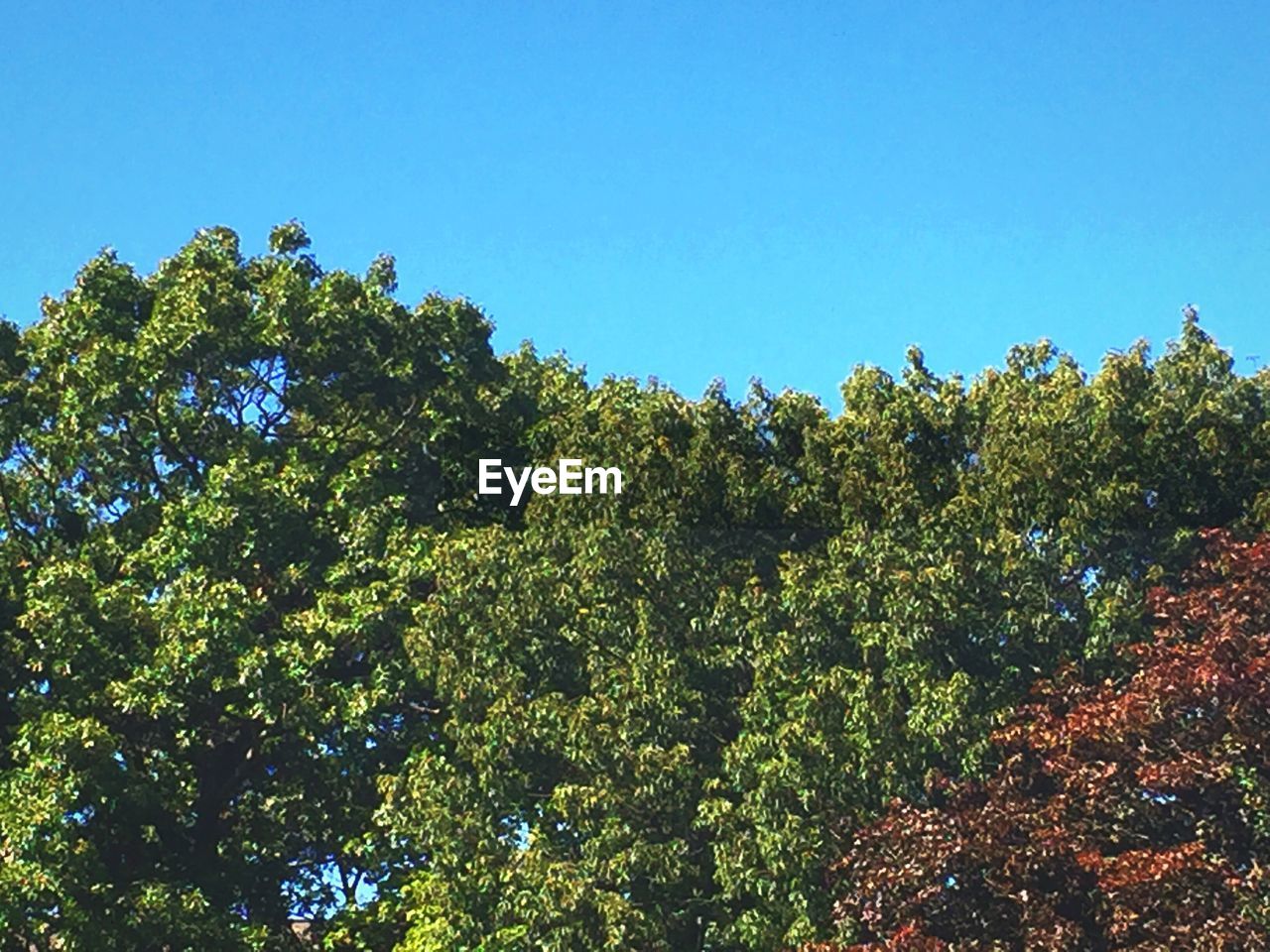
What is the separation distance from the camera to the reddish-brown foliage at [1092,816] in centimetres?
1781

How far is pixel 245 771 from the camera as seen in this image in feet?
74.9

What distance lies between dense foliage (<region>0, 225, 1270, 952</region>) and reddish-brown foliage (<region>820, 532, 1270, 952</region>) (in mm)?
605

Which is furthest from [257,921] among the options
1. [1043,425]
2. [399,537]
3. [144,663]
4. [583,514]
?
[1043,425]

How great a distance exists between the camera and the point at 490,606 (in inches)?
813

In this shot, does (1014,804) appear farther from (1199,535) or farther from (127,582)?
(127,582)

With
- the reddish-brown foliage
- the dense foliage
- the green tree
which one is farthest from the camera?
the green tree

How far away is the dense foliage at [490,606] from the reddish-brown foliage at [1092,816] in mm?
605

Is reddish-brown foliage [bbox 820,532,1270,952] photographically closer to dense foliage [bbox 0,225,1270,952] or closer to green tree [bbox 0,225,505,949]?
dense foliage [bbox 0,225,1270,952]

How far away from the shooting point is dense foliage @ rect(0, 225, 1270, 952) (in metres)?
19.2

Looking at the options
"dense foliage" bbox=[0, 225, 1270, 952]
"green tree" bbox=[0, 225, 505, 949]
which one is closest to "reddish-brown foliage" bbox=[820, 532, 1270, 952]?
"dense foliage" bbox=[0, 225, 1270, 952]

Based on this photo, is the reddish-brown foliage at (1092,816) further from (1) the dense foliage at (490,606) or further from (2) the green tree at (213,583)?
(2) the green tree at (213,583)

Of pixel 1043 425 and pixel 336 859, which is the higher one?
pixel 1043 425

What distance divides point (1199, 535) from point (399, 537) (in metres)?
8.92

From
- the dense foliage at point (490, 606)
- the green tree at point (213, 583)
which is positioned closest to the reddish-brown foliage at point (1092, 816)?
the dense foliage at point (490, 606)
